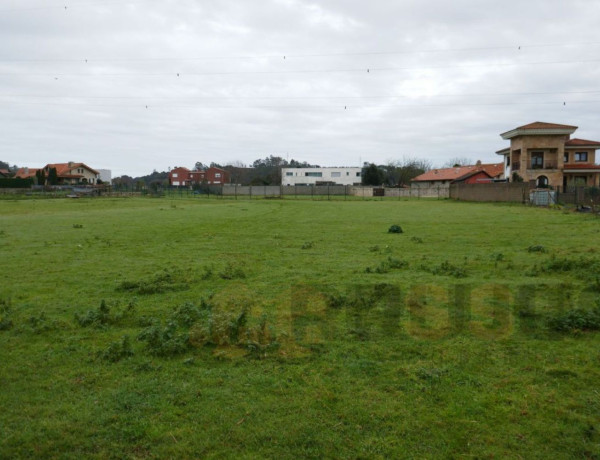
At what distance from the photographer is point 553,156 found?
2373 inches

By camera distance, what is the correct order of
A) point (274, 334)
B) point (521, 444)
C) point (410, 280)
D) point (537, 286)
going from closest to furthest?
point (521, 444), point (274, 334), point (537, 286), point (410, 280)

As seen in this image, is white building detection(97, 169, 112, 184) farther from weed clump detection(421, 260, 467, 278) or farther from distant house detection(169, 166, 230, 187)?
weed clump detection(421, 260, 467, 278)

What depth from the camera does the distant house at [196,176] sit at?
128500 mm

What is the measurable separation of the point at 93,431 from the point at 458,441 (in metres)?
3.23

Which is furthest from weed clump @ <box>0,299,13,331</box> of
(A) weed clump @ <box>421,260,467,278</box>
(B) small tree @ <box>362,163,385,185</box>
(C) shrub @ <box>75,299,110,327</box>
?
(B) small tree @ <box>362,163,385,185</box>

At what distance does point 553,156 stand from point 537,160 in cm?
204

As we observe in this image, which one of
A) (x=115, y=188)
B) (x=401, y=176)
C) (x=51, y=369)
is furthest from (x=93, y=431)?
(x=401, y=176)

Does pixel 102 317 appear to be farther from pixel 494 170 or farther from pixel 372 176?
pixel 372 176

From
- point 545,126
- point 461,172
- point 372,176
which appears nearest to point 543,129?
point 545,126

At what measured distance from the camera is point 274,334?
6516 millimetres

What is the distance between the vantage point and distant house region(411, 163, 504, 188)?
7981 centimetres

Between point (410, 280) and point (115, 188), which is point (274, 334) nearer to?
point (410, 280)

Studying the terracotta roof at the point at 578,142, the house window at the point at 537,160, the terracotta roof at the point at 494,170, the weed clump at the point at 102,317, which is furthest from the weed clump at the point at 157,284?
the terracotta roof at the point at 494,170

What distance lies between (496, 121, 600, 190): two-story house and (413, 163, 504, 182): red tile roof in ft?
62.4
